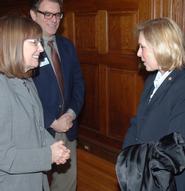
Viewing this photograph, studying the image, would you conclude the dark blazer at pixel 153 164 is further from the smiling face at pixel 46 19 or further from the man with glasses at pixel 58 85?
the smiling face at pixel 46 19

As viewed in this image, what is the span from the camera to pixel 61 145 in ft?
6.15

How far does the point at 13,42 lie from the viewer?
5.62ft

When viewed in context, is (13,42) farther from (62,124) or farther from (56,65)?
(62,124)

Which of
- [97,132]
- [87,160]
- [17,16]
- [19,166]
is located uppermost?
[17,16]

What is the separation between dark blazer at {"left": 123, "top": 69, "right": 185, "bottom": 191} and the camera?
1706mm

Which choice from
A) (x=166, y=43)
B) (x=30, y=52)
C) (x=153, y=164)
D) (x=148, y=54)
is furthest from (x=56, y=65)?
(x=153, y=164)

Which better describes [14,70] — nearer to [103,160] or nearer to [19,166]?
[19,166]

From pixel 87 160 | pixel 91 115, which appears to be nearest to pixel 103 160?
pixel 87 160

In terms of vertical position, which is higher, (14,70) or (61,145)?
(14,70)

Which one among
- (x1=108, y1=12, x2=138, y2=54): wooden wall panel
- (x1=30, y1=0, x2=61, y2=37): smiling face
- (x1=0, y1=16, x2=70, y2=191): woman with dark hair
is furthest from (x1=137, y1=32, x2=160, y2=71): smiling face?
(x1=108, y1=12, x2=138, y2=54): wooden wall panel

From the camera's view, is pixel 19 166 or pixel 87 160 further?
pixel 87 160

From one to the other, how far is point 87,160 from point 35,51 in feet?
8.06

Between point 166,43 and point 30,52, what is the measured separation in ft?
2.21

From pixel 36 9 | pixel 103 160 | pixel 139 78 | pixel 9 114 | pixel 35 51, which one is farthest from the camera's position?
pixel 103 160
